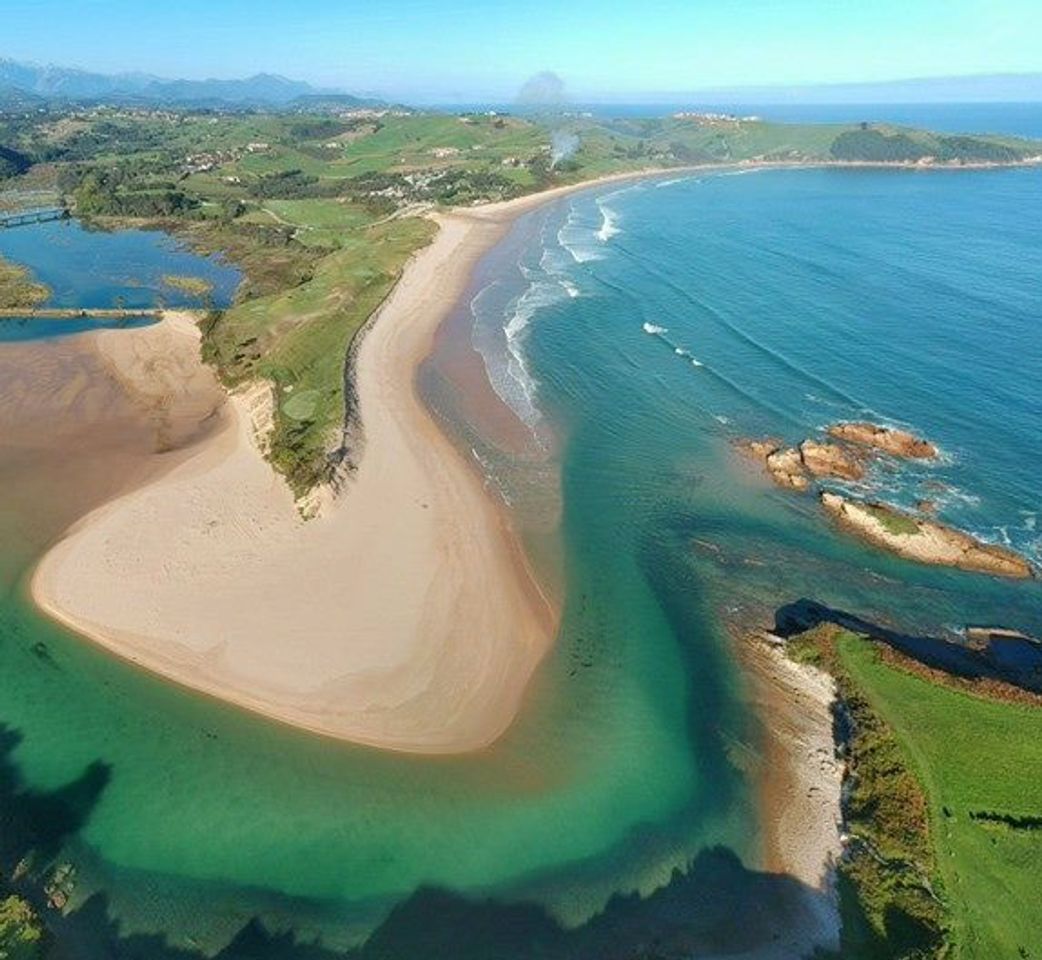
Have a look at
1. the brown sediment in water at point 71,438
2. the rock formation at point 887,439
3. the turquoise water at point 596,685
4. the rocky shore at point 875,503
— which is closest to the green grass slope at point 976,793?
the turquoise water at point 596,685

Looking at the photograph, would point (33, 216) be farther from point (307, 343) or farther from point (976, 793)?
point (976, 793)

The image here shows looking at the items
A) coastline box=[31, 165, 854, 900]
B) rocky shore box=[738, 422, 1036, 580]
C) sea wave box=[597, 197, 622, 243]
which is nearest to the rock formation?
rocky shore box=[738, 422, 1036, 580]

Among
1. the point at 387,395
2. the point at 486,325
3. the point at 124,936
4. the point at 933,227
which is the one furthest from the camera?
the point at 933,227

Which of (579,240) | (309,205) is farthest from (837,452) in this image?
(309,205)

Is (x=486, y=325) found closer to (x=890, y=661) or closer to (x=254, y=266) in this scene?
(x=254, y=266)

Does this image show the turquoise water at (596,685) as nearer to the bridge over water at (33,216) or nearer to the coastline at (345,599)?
the coastline at (345,599)

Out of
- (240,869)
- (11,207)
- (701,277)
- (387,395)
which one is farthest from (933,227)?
(11,207)

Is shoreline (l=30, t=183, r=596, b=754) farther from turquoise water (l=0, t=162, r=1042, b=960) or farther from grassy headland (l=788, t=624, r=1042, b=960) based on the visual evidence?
grassy headland (l=788, t=624, r=1042, b=960)
